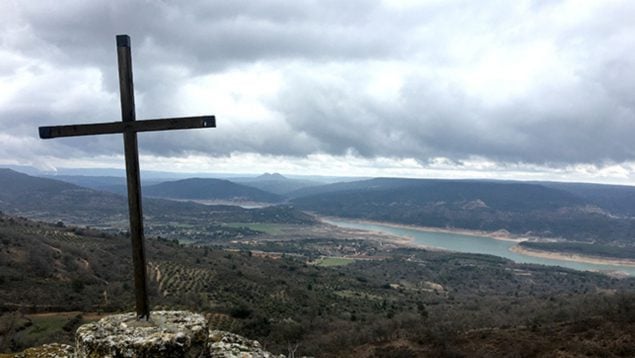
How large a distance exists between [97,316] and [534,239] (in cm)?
20744

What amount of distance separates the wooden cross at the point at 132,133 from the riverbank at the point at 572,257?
169190 millimetres

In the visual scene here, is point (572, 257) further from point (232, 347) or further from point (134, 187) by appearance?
point (134, 187)

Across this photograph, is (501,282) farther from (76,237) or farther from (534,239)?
(534,239)

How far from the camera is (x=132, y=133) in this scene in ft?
19.3

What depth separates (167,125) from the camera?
19.0 feet

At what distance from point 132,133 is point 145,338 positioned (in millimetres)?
2746

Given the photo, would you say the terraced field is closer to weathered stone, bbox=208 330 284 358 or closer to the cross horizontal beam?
weathered stone, bbox=208 330 284 358

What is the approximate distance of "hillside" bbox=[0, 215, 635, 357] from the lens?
21031mm

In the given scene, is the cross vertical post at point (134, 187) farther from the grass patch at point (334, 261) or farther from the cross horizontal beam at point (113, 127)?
the grass patch at point (334, 261)

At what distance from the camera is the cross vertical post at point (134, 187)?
5824 mm

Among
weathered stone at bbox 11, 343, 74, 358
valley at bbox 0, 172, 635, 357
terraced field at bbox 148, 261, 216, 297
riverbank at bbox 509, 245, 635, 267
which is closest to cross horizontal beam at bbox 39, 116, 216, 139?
weathered stone at bbox 11, 343, 74, 358

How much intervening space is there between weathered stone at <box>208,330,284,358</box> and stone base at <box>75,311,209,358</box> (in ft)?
1.80

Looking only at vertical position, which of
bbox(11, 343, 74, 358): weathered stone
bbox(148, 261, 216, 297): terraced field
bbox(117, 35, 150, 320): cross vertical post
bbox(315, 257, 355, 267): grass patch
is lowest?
bbox(315, 257, 355, 267): grass patch

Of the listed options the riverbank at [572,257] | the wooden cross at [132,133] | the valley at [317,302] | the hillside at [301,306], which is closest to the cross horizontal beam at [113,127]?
the wooden cross at [132,133]
